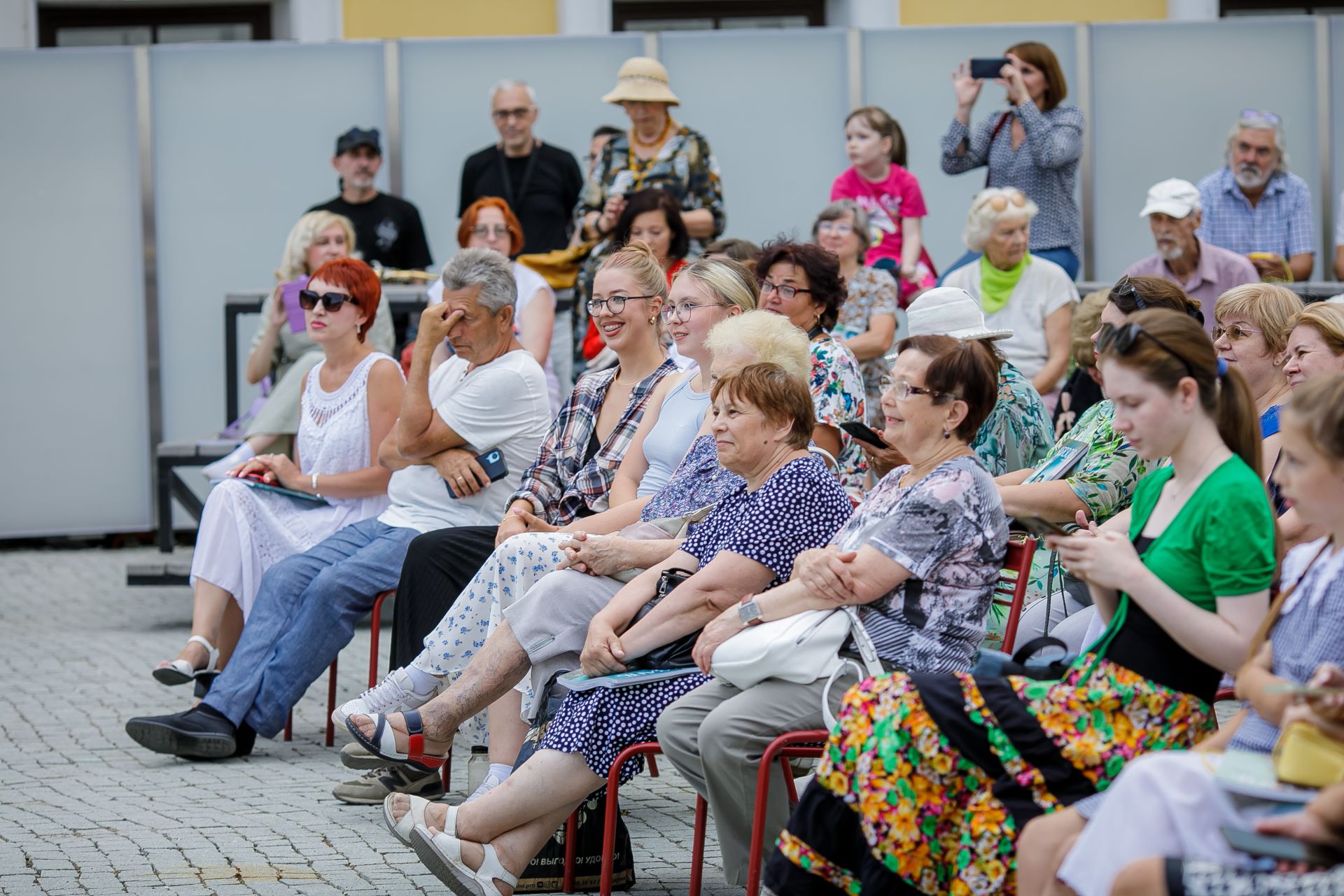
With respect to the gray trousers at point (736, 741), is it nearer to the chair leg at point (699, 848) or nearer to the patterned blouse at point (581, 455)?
the chair leg at point (699, 848)

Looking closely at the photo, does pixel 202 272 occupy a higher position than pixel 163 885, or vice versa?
pixel 202 272

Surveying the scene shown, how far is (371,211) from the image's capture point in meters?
9.52

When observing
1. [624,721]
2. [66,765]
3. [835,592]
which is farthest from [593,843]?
[66,765]

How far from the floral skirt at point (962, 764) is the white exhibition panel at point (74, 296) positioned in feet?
26.9

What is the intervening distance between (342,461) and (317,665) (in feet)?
2.88

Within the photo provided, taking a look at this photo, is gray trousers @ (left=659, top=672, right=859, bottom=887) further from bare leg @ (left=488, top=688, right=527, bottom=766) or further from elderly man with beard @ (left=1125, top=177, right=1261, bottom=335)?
elderly man with beard @ (left=1125, top=177, right=1261, bottom=335)

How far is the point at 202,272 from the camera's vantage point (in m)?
10.5

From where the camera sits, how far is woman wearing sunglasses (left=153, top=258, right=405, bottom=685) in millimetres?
6258

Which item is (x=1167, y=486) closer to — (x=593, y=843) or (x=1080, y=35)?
(x=593, y=843)

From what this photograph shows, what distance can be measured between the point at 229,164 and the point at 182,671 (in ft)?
17.1

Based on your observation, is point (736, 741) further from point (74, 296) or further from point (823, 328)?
point (74, 296)

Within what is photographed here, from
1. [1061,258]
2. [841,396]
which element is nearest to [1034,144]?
[1061,258]

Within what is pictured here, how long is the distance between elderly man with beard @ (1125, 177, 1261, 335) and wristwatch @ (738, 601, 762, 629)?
3935mm

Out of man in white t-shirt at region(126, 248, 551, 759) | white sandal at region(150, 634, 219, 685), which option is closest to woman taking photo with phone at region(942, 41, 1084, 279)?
man in white t-shirt at region(126, 248, 551, 759)
